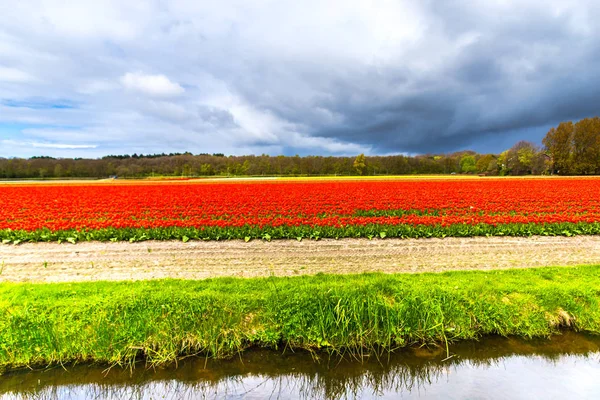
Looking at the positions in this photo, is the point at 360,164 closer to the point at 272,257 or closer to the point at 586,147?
the point at 586,147

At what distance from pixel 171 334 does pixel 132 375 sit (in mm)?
835

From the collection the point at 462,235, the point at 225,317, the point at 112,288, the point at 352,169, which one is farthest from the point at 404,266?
the point at 352,169

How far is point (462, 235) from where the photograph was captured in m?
12.3

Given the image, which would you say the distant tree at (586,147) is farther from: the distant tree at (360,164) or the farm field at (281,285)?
the farm field at (281,285)

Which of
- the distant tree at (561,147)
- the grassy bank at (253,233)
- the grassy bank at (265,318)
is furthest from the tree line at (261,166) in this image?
the grassy bank at (265,318)

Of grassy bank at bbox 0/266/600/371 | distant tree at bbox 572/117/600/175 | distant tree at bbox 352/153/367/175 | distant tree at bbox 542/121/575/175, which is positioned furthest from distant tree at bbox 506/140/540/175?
grassy bank at bbox 0/266/600/371

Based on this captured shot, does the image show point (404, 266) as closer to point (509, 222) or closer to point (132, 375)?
point (509, 222)

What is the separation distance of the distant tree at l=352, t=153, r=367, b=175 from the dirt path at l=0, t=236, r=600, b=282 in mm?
86216

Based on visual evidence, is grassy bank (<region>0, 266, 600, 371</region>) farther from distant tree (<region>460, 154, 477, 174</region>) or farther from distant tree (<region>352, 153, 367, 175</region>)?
distant tree (<region>460, 154, 477, 174</region>)

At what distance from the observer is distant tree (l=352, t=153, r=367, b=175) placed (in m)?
96.8

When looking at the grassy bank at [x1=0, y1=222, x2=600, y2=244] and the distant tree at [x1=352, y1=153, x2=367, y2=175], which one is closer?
the grassy bank at [x1=0, y1=222, x2=600, y2=244]

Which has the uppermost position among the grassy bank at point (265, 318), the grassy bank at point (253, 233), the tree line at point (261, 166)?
the tree line at point (261, 166)

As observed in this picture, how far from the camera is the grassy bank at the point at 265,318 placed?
5191 mm

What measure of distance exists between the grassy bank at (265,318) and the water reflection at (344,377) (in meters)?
0.29
